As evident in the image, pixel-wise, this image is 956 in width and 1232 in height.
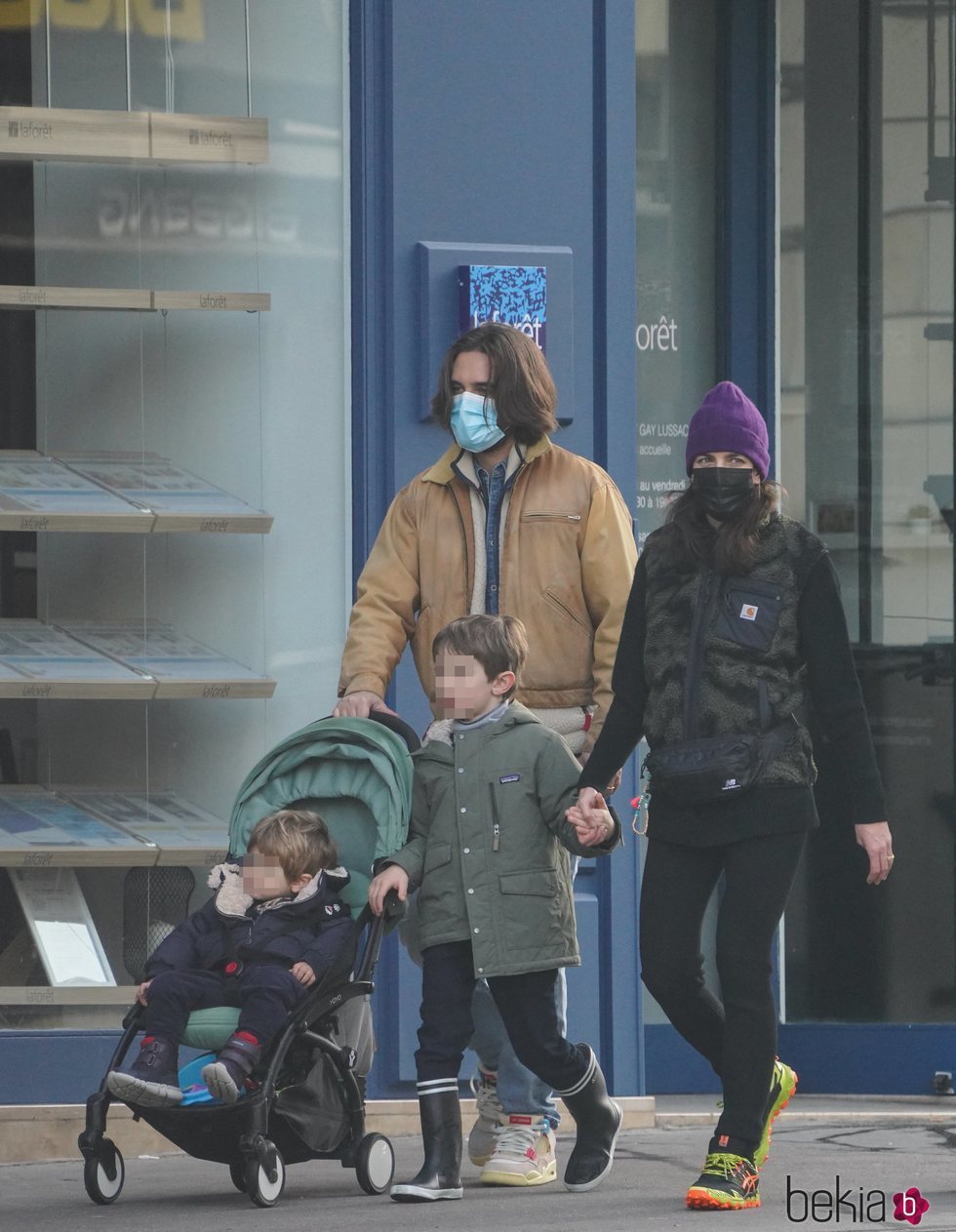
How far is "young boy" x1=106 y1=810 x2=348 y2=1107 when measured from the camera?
4875mm

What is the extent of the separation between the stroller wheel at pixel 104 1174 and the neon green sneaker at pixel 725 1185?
4.36 ft

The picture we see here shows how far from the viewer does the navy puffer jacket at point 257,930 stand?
16.5ft

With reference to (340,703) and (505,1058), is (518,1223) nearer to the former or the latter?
(505,1058)

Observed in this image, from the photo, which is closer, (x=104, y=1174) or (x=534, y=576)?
(x=104, y=1174)

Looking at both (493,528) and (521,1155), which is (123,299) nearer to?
(493,528)

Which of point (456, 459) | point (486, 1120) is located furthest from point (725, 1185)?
point (456, 459)

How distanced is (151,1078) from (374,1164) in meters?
0.62

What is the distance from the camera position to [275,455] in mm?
6363

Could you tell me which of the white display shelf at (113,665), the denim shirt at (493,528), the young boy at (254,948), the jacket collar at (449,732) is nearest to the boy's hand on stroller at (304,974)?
the young boy at (254,948)

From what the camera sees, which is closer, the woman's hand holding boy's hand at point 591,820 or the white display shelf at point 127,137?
the woman's hand holding boy's hand at point 591,820

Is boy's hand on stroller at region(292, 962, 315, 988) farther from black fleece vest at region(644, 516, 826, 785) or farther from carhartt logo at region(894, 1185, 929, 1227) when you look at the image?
carhartt logo at region(894, 1185, 929, 1227)

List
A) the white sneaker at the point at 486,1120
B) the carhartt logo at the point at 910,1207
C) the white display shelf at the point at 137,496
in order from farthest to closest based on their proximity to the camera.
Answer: the white display shelf at the point at 137,496 < the white sneaker at the point at 486,1120 < the carhartt logo at the point at 910,1207

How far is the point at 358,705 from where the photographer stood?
534 centimetres

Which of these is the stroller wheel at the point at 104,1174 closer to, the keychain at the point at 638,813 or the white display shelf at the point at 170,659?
the white display shelf at the point at 170,659
